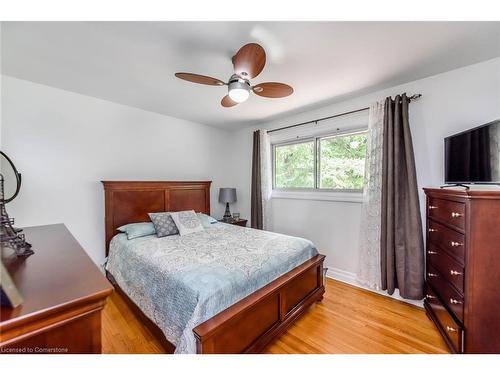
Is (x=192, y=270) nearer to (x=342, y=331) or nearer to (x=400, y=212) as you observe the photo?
(x=342, y=331)

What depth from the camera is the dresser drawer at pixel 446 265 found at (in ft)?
4.96

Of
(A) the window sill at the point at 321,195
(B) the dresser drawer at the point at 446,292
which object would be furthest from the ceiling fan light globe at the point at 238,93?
(B) the dresser drawer at the point at 446,292

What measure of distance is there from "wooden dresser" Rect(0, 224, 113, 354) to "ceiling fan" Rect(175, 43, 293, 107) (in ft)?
4.44

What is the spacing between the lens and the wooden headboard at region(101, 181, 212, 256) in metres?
2.74

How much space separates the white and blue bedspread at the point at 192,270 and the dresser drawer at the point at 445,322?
3.57ft

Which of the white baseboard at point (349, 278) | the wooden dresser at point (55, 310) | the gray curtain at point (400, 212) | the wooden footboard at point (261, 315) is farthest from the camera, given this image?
the white baseboard at point (349, 278)

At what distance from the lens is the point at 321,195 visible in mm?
3105

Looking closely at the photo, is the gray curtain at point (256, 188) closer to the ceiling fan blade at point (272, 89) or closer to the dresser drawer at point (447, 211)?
the ceiling fan blade at point (272, 89)

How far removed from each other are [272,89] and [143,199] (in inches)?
90.1

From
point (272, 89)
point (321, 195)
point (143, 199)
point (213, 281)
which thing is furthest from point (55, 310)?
point (321, 195)

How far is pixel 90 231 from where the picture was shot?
8.82 feet

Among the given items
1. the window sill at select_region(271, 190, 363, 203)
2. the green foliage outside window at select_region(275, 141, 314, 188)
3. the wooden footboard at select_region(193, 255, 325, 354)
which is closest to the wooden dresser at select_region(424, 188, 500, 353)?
the wooden footboard at select_region(193, 255, 325, 354)

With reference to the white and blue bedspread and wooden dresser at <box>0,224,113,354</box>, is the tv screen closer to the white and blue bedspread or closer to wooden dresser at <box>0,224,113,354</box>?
the white and blue bedspread
